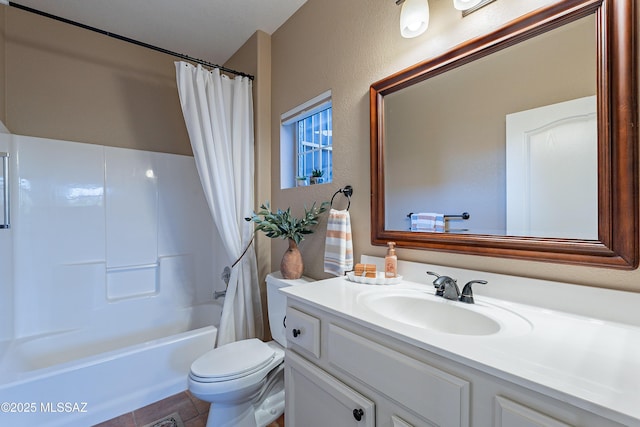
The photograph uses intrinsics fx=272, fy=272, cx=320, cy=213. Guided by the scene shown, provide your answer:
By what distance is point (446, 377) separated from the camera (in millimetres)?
626

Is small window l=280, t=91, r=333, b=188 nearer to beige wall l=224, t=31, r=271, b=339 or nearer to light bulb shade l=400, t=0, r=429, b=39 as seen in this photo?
beige wall l=224, t=31, r=271, b=339

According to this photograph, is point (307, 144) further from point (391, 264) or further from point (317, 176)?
point (391, 264)

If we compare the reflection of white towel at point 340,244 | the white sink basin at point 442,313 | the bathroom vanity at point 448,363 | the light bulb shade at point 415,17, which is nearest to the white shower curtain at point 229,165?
the reflection of white towel at point 340,244

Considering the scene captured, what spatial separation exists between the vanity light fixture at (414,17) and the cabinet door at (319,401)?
140 centimetres

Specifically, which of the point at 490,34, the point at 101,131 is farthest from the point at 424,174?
the point at 101,131

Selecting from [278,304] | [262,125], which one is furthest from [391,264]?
[262,125]

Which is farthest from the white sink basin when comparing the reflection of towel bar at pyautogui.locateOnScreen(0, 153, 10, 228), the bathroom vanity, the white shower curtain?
the reflection of towel bar at pyautogui.locateOnScreen(0, 153, 10, 228)

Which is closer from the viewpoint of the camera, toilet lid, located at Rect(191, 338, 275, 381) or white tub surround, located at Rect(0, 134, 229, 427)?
toilet lid, located at Rect(191, 338, 275, 381)

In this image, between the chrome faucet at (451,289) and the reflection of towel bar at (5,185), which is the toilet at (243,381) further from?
the reflection of towel bar at (5,185)

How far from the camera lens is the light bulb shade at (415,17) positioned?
112 centimetres

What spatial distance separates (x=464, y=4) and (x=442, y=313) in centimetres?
113

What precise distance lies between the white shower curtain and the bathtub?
0.27 metres

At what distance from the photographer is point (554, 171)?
88cm

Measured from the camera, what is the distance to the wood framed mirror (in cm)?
75
